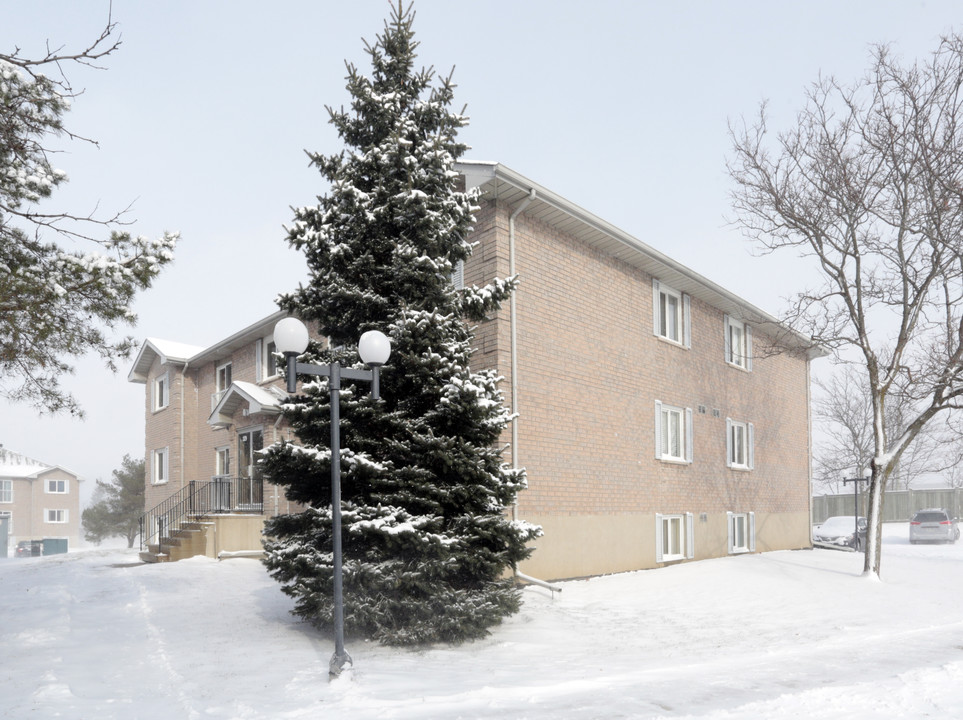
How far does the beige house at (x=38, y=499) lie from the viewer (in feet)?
210

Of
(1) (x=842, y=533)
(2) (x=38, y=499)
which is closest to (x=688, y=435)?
(1) (x=842, y=533)

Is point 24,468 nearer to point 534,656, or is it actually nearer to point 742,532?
point 742,532

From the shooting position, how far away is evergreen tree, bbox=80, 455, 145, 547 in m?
40.4

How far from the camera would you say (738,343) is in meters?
21.2

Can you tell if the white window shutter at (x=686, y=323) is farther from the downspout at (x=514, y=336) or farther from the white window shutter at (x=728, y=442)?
the downspout at (x=514, y=336)

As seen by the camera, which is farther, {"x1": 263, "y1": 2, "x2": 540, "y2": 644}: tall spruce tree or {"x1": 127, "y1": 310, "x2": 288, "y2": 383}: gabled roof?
{"x1": 127, "y1": 310, "x2": 288, "y2": 383}: gabled roof

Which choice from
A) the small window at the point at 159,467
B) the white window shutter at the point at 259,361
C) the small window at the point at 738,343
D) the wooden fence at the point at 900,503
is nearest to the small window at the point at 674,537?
the small window at the point at 738,343

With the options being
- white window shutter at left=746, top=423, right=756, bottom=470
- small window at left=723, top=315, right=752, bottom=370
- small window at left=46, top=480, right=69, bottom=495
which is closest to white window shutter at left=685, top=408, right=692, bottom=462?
small window at left=723, top=315, right=752, bottom=370

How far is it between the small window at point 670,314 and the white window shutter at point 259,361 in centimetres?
1077

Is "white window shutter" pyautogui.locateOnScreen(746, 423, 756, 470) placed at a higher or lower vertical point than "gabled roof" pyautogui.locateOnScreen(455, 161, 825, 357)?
lower

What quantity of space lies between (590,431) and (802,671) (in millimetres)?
7386

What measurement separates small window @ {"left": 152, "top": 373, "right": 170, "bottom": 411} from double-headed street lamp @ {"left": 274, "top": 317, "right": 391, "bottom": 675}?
67.7 feet

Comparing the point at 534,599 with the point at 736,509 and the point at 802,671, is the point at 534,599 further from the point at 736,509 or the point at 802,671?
the point at 736,509

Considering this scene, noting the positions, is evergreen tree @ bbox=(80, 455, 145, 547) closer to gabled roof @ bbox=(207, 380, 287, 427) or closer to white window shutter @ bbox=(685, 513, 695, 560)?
gabled roof @ bbox=(207, 380, 287, 427)
